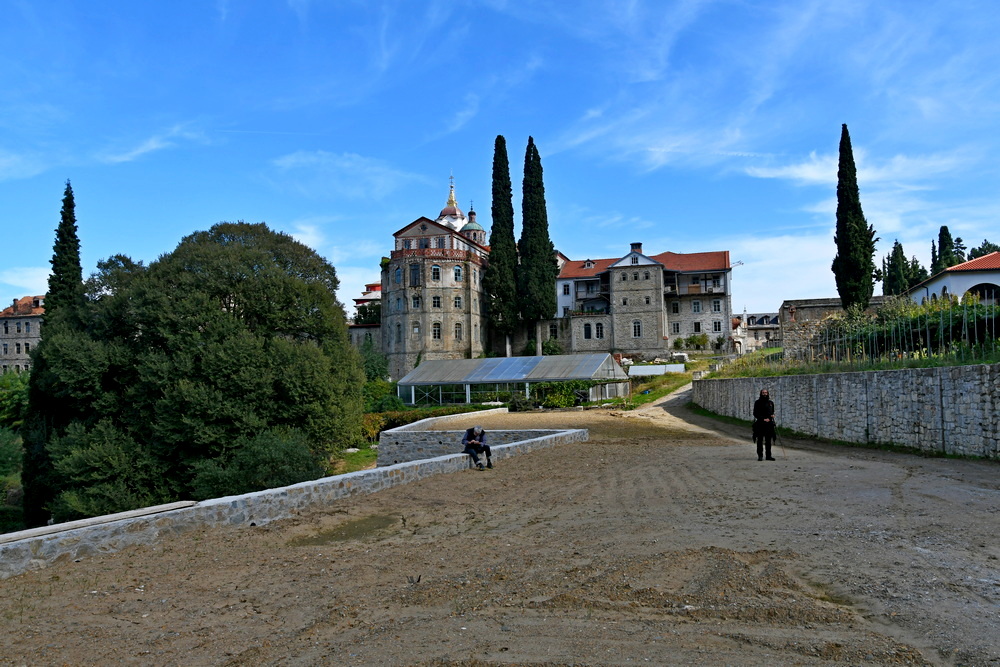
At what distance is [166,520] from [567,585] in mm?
5551

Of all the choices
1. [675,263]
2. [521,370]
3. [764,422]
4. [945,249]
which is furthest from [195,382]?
[945,249]

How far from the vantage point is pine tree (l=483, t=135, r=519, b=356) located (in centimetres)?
6209

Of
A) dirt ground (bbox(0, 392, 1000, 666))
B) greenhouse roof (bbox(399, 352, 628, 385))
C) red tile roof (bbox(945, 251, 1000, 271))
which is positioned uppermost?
red tile roof (bbox(945, 251, 1000, 271))

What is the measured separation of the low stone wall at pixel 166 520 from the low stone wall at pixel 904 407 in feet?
34.6

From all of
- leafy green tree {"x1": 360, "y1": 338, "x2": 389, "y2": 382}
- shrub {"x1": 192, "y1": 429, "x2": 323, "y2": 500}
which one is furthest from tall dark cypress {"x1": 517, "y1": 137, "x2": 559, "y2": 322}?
shrub {"x1": 192, "y1": 429, "x2": 323, "y2": 500}

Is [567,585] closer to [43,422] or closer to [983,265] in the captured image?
[43,422]

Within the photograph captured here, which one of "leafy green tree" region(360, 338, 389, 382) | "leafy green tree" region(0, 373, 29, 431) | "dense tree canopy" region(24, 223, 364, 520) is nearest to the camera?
"dense tree canopy" region(24, 223, 364, 520)

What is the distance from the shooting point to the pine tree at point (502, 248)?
6209 cm

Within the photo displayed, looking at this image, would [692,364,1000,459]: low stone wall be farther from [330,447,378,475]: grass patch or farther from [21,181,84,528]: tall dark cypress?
[21,181,84,528]: tall dark cypress

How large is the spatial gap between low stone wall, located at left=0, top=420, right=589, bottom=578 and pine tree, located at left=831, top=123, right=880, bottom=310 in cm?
4136

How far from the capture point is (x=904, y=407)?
1537cm

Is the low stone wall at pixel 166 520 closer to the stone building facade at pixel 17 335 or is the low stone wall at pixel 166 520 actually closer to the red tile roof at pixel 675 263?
the red tile roof at pixel 675 263

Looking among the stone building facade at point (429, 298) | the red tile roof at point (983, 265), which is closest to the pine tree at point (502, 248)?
the stone building facade at point (429, 298)

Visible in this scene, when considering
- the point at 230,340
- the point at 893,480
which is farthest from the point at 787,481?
the point at 230,340
